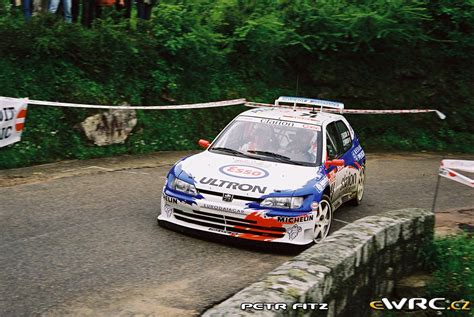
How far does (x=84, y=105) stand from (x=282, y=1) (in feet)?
26.3

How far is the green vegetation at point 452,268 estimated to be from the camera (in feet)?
24.3

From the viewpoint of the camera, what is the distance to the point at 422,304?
705 centimetres

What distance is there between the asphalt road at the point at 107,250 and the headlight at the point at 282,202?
25.7 inches

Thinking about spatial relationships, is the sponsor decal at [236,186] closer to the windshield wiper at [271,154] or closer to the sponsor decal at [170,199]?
the sponsor decal at [170,199]

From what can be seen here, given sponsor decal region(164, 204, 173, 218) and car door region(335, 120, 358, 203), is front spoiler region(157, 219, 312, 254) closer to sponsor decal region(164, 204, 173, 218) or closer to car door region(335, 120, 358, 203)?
sponsor decal region(164, 204, 173, 218)

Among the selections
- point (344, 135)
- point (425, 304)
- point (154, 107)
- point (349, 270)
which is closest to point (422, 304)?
point (425, 304)

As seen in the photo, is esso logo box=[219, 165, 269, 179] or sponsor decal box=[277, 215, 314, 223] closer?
sponsor decal box=[277, 215, 314, 223]

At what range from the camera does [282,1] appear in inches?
766

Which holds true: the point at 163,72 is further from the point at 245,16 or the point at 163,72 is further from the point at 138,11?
the point at 245,16

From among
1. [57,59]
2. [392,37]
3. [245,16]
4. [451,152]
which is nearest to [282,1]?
[245,16]

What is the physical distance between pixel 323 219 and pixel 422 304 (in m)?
2.42

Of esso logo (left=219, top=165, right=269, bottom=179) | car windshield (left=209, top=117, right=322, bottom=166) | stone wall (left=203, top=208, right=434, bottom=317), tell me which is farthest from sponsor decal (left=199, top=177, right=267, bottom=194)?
stone wall (left=203, top=208, right=434, bottom=317)

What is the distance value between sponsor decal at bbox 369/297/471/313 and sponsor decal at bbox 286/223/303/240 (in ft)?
5.82

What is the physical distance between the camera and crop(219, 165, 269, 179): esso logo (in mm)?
8969
